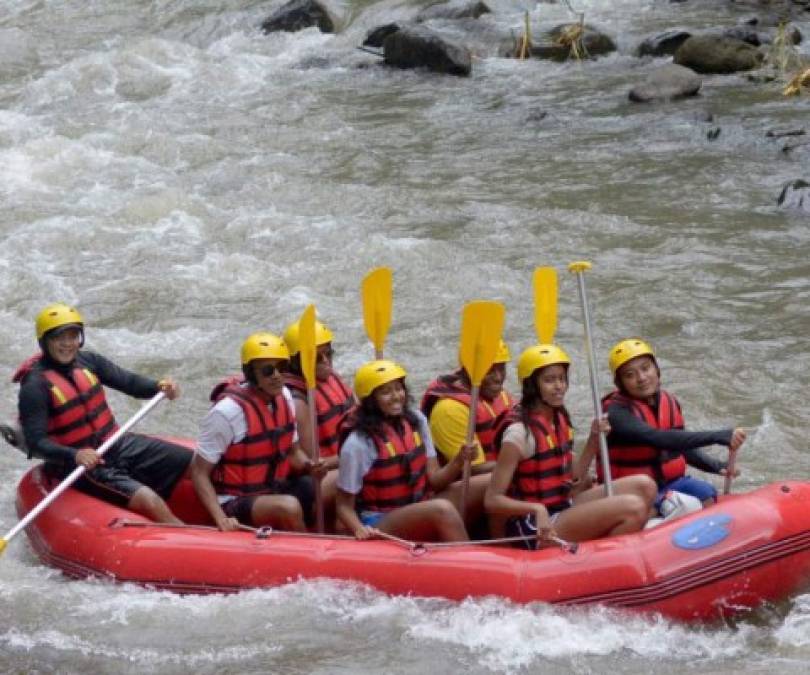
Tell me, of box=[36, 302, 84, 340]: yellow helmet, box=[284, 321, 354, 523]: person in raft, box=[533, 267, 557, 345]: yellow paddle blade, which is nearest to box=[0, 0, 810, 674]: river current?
box=[284, 321, 354, 523]: person in raft

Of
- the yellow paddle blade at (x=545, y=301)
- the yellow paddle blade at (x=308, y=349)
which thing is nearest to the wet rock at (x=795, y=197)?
the yellow paddle blade at (x=545, y=301)

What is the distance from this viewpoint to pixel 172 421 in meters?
8.47

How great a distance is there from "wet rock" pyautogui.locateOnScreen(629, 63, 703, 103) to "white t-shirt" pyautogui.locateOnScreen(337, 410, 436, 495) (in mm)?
8801

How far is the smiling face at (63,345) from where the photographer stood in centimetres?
640

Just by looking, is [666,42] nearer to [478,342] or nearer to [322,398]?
[322,398]

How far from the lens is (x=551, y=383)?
5863 millimetres

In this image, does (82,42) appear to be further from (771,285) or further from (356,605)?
(356,605)

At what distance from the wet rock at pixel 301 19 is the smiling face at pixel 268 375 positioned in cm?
1184

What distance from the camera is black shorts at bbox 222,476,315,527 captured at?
615cm

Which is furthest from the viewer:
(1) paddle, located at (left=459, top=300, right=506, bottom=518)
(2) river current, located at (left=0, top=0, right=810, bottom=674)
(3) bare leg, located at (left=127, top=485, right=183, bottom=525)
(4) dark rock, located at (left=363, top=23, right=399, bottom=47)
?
(4) dark rock, located at (left=363, top=23, right=399, bottom=47)

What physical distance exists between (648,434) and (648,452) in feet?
0.39

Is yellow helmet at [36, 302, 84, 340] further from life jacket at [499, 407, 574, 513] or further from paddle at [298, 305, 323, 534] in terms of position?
life jacket at [499, 407, 574, 513]

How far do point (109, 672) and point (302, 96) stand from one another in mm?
10119

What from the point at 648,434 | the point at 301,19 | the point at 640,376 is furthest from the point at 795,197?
the point at 301,19
